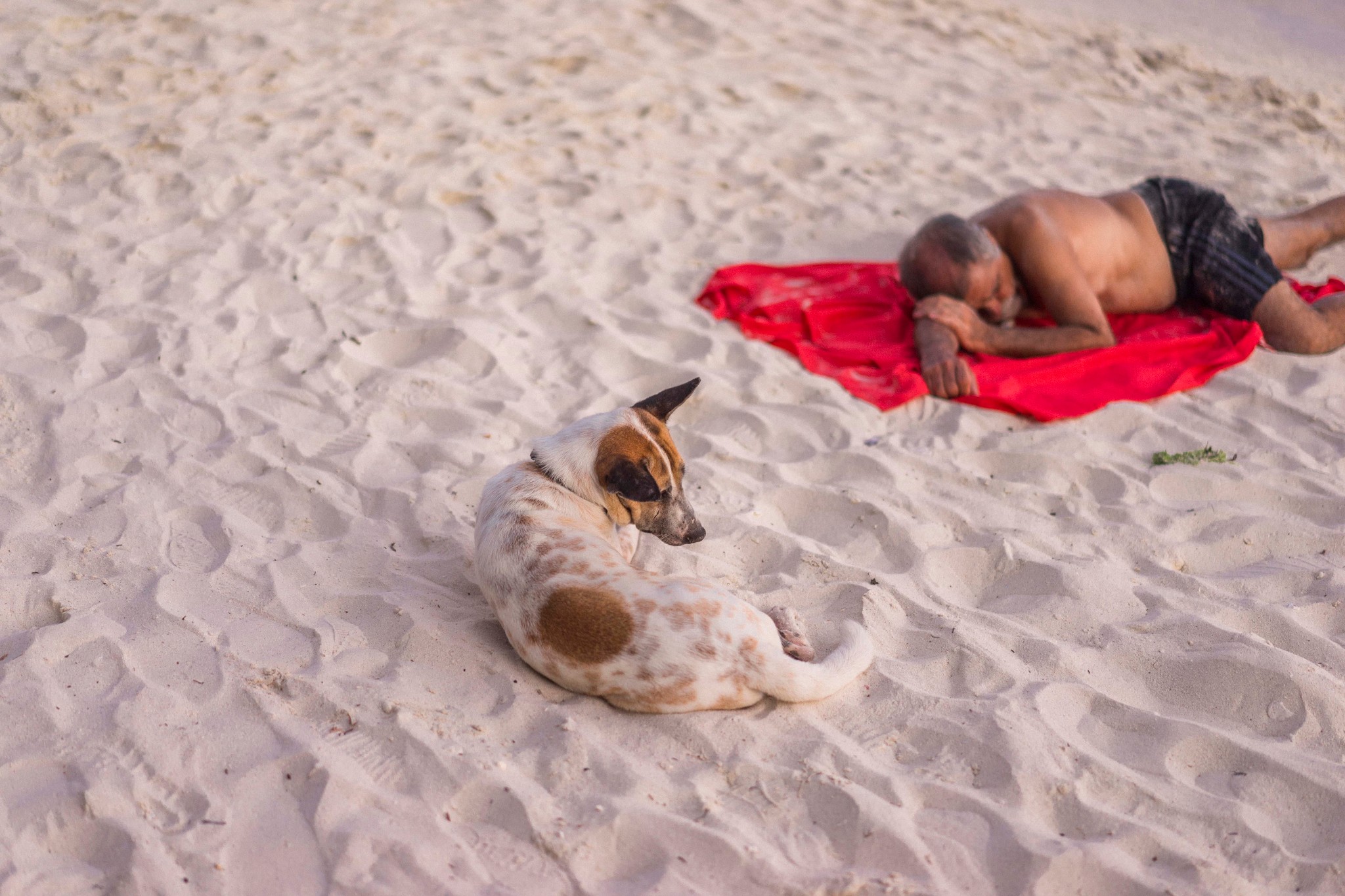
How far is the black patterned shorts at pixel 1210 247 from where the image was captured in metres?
5.43

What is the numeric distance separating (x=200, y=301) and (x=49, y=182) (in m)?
1.77

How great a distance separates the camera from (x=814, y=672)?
9.50 feet

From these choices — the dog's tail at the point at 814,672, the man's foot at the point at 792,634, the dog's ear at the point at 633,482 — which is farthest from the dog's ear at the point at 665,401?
the dog's tail at the point at 814,672

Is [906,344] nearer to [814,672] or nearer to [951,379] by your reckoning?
[951,379]

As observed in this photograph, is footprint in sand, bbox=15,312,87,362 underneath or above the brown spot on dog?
underneath

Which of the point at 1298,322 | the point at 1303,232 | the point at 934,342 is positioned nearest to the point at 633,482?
the point at 934,342

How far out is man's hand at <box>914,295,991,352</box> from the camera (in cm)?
518

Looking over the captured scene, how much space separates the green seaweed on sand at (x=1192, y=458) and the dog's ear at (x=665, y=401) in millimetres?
2227

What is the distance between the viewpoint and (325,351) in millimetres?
4797

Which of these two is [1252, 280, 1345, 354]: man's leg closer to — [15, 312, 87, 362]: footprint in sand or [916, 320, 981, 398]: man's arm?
[916, 320, 981, 398]: man's arm

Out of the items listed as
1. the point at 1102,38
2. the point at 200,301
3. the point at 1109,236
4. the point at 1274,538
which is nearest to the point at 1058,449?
the point at 1274,538

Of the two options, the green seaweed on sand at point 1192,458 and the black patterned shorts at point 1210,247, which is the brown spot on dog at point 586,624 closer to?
the green seaweed on sand at point 1192,458

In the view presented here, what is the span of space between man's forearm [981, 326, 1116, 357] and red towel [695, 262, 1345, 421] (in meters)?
0.05

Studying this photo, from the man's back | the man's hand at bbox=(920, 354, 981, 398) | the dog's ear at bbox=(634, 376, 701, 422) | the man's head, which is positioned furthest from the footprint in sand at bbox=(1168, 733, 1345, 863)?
the man's back
